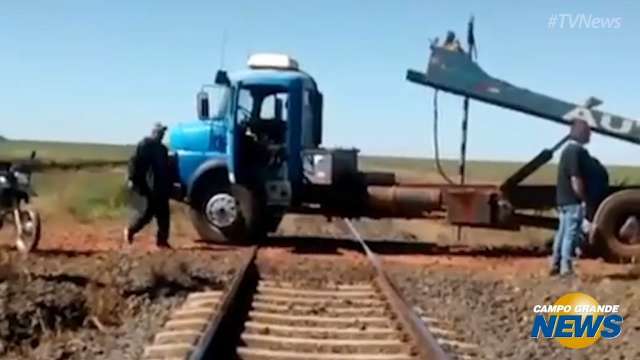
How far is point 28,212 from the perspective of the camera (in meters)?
15.4

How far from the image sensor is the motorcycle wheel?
1519 cm

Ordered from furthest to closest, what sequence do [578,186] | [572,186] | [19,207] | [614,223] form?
[614,223] < [19,207] < [572,186] < [578,186]

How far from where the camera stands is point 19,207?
1562 centimetres

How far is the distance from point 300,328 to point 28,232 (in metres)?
7.32

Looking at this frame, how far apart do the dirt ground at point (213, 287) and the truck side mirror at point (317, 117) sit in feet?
6.22

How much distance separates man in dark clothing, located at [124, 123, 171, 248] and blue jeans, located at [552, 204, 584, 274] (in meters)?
6.36

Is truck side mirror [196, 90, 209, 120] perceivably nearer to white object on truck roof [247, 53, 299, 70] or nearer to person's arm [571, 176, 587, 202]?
white object on truck roof [247, 53, 299, 70]

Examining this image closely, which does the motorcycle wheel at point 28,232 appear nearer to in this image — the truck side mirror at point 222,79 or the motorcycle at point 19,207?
the motorcycle at point 19,207

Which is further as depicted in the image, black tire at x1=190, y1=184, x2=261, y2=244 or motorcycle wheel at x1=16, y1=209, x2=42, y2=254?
black tire at x1=190, y1=184, x2=261, y2=244

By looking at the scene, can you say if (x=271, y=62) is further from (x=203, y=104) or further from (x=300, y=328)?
(x=300, y=328)

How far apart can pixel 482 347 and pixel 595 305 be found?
272cm

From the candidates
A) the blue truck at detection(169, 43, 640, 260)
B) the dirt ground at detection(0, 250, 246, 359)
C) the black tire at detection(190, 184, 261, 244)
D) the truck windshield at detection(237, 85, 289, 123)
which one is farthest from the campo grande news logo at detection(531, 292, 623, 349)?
the truck windshield at detection(237, 85, 289, 123)

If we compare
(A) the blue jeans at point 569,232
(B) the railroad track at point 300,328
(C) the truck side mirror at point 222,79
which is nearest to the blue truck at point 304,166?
(C) the truck side mirror at point 222,79

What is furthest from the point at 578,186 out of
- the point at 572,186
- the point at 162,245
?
the point at 162,245
